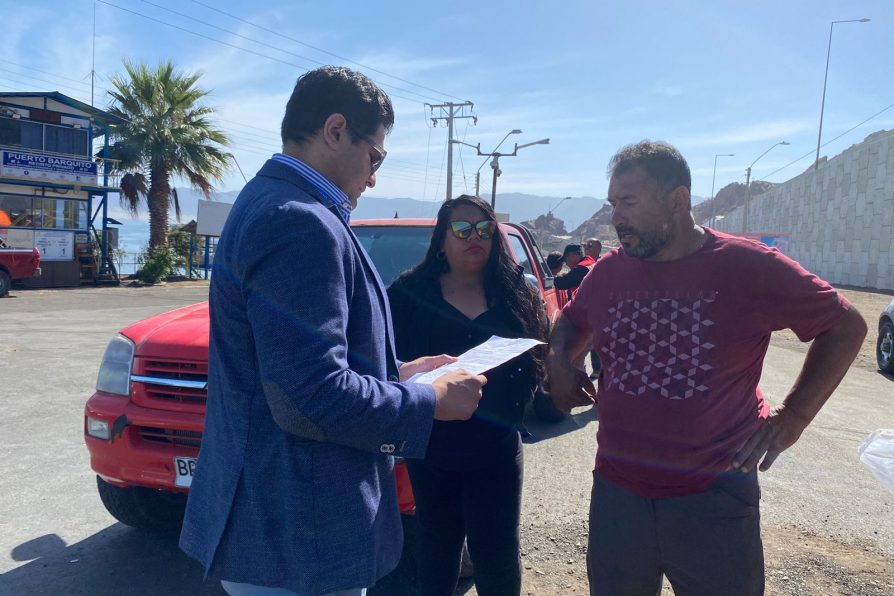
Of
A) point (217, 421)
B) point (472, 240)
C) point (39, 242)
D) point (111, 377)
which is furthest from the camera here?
point (39, 242)

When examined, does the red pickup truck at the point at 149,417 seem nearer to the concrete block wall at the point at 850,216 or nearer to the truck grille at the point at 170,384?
the truck grille at the point at 170,384

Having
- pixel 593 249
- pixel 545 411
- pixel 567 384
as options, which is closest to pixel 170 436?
pixel 567 384

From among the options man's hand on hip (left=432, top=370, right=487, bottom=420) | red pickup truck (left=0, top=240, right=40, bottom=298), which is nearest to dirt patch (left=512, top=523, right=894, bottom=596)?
man's hand on hip (left=432, top=370, right=487, bottom=420)

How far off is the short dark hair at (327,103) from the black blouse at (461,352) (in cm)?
140

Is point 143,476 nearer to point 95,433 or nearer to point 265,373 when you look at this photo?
point 95,433

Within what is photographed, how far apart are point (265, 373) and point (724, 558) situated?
5.01 ft

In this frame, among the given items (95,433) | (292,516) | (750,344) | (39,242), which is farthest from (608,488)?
(39,242)

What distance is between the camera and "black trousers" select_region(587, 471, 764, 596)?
2074mm

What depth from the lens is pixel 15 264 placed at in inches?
718

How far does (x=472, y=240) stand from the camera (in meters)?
3.05

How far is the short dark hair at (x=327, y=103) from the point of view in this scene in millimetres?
1587

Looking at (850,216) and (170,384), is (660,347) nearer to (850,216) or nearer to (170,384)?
(170,384)

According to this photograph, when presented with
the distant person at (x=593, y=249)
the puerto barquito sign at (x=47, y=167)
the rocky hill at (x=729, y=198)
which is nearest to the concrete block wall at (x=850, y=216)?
the distant person at (x=593, y=249)

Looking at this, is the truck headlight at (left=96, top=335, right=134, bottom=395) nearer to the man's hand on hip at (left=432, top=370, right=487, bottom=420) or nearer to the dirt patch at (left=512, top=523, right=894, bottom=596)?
the dirt patch at (left=512, top=523, right=894, bottom=596)
